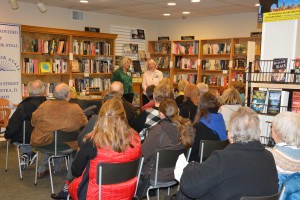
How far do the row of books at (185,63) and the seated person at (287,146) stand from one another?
23.3 feet

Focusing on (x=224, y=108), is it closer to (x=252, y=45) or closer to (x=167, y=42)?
(x=252, y=45)

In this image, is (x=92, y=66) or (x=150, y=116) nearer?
(x=150, y=116)

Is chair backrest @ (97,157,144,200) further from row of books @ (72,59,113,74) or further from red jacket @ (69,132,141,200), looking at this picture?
row of books @ (72,59,113,74)

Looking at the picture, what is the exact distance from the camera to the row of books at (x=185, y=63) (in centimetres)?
951

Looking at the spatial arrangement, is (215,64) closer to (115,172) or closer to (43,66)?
(43,66)

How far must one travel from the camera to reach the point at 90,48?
8.38m

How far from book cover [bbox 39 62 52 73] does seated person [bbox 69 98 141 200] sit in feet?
17.1

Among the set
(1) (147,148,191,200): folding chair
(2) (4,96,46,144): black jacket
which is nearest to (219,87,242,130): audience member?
(1) (147,148,191,200): folding chair

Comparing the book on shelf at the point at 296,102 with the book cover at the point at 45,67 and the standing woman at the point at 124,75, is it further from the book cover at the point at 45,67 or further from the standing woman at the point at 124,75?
the book cover at the point at 45,67

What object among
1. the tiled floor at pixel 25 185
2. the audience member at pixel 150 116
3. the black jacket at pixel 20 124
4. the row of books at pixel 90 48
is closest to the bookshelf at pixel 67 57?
the row of books at pixel 90 48

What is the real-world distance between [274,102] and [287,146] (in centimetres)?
56

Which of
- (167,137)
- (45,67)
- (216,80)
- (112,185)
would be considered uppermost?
(45,67)

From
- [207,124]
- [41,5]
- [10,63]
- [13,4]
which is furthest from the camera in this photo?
[41,5]

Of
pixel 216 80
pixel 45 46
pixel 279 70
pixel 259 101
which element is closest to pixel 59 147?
pixel 259 101
